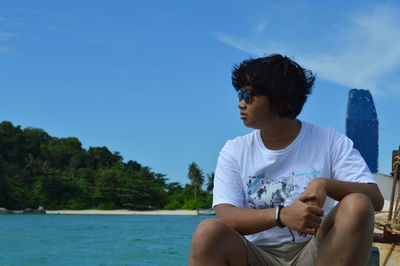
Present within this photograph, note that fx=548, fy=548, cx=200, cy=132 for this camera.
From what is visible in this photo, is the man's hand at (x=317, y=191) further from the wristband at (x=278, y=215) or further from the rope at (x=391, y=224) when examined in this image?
the rope at (x=391, y=224)

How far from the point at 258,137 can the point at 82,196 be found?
6025cm

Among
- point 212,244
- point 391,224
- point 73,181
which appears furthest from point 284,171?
point 73,181

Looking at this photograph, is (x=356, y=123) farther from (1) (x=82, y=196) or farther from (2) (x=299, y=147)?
(1) (x=82, y=196)

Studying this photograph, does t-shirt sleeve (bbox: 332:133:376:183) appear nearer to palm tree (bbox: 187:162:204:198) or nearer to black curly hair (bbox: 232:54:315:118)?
black curly hair (bbox: 232:54:315:118)

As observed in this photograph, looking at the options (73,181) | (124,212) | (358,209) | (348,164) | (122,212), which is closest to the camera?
(358,209)

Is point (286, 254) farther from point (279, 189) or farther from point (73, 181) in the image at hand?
point (73, 181)

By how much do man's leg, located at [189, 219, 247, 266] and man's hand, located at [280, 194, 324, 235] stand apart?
199 millimetres

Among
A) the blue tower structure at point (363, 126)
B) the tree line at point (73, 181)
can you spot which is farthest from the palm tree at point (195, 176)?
the blue tower structure at point (363, 126)

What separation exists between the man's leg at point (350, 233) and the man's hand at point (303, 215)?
6 cm

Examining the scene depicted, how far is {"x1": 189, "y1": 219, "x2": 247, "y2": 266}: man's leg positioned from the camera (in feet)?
5.93

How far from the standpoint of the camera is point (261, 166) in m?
2.04

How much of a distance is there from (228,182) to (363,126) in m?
3.64

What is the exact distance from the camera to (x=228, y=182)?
2.07 meters

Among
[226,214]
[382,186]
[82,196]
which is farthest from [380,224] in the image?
[82,196]
